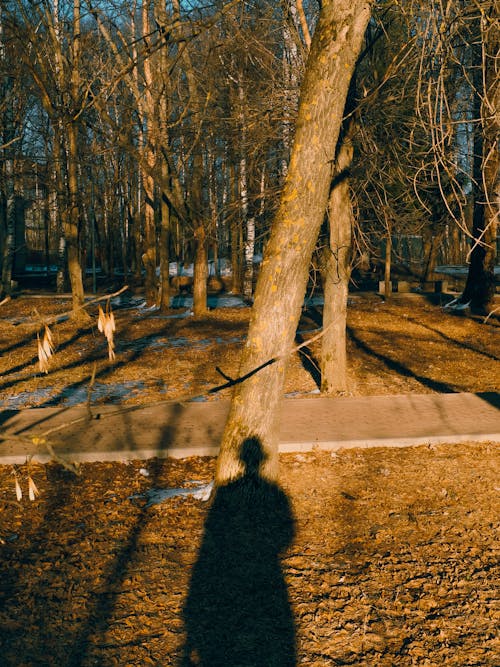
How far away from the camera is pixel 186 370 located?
1087 centimetres

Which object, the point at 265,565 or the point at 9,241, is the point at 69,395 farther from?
the point at 9,241

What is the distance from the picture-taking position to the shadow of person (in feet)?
11.6

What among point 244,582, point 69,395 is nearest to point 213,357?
point 69,395

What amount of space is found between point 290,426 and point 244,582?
3.09m

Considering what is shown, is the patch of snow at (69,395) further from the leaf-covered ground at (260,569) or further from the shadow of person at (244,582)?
the shadow of person at (244,582)

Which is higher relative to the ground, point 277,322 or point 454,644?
point 277,322

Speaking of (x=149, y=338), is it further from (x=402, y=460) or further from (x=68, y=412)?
(x=402, y=460)

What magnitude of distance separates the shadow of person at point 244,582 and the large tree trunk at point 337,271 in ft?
11.3

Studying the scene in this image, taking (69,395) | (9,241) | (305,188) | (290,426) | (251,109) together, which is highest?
(251,109)

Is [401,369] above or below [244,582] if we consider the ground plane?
above

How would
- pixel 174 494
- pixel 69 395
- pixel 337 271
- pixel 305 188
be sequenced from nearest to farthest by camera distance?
pixel 305 188, pixel 174 494, pixel 337 271, pixel 69 395

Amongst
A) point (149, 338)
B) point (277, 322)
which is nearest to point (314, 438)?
point (277, 322)

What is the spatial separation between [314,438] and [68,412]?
293 cm

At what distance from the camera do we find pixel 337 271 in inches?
333
